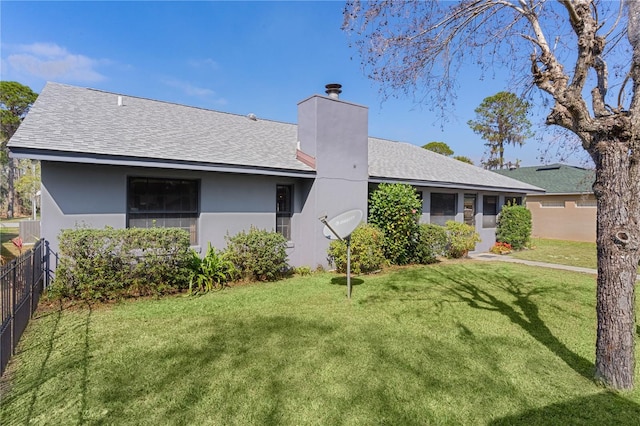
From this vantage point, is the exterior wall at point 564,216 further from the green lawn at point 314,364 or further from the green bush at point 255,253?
the green bush at point 255,253

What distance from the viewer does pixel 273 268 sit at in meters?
8.38

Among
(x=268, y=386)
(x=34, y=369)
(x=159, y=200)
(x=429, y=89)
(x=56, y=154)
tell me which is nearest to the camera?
(x=268, y=386)

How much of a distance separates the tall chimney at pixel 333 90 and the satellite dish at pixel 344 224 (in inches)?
194

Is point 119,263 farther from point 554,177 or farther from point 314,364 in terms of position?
point 554,177

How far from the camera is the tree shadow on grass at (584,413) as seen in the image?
9.63 ft

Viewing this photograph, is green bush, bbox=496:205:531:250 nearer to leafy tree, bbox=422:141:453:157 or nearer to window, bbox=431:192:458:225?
window, bbox=431:192:458:225

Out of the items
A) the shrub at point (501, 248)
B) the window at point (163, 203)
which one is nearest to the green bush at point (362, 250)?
the window at point (163, 203)

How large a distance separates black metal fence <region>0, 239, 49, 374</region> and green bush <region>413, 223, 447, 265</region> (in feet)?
32.6

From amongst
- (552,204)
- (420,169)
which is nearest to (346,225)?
(420,169)

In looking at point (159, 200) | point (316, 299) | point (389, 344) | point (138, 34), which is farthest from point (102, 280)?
point (138, 34)

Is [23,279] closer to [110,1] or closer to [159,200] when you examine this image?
[159,200]

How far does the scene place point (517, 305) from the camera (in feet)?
21.5

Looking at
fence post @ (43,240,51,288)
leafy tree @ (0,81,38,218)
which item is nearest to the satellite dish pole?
fence post @ (43,240,51,288)

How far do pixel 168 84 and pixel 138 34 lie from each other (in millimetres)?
6046
